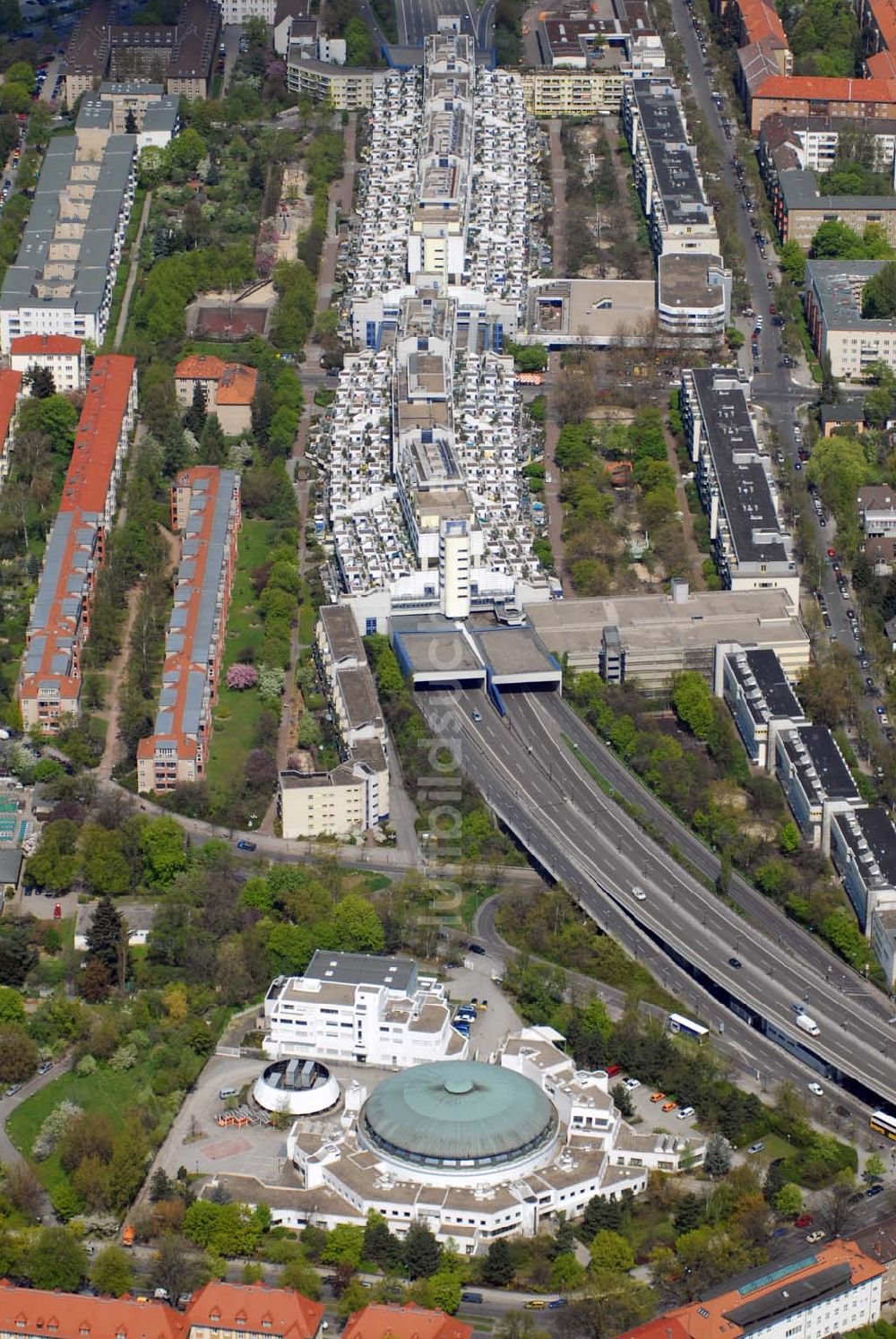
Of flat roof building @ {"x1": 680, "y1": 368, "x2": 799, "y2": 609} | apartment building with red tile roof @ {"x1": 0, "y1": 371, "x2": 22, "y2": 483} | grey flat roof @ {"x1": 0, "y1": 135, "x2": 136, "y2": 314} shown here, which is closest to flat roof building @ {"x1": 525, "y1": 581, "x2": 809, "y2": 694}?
flat roof building @ {"x1": 680, "y1": 368, "x2": 799, "y2": 609}

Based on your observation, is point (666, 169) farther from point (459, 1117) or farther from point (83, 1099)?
point (459, 1117)

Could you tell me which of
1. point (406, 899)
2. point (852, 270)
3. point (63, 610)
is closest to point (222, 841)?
point (406, 899)

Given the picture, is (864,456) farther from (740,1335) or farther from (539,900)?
(740,1335)

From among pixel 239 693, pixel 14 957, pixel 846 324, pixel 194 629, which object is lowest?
pixel 14 957

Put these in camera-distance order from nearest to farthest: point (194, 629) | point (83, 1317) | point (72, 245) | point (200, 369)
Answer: point (83, 1317)
point (194, 629)
point (200, 369)
point (72, 245)

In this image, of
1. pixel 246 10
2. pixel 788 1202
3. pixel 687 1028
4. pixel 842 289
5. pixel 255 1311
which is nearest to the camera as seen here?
pixel 255 1311

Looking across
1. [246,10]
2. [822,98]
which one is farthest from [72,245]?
[822,98]

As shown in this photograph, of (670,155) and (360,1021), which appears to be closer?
(360,1021)
